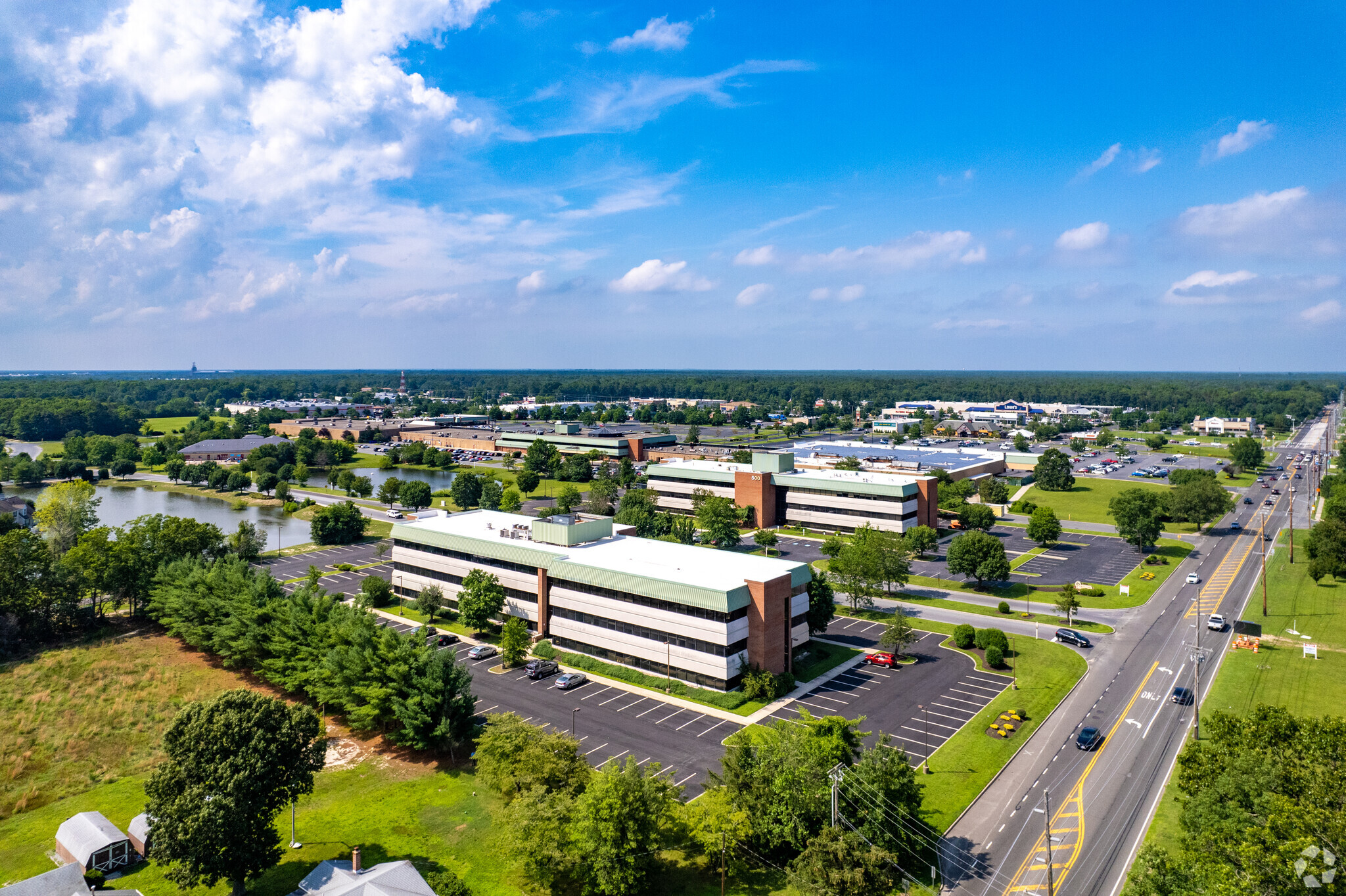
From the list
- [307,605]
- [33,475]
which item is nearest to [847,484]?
[307,605]

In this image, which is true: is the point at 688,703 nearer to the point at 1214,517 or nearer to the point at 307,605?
the point at 307,605

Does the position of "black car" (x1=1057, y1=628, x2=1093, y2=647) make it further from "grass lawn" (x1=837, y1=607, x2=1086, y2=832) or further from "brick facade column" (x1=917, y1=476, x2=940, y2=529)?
"brick facade column" (x1=917, y1=476, x2=940, y2=529)

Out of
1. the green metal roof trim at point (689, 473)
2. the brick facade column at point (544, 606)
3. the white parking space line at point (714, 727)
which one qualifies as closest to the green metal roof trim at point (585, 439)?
the green metal roof trim at point (689, 473)

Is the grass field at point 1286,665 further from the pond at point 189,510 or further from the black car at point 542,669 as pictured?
the pond at point 189,510

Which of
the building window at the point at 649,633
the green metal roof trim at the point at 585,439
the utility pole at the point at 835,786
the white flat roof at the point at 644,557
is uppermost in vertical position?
the green metal roof trim at the point at 585,439

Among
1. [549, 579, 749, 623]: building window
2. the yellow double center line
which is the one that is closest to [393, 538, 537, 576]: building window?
[549, 579, 749, 623]: building window
